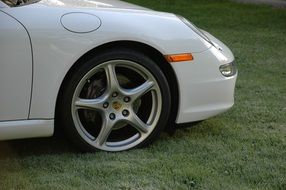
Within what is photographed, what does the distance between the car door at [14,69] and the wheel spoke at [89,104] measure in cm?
34

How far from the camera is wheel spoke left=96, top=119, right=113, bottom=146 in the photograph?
3.90 metres

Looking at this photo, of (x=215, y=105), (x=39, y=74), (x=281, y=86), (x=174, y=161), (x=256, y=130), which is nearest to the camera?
(x=39, y=74)

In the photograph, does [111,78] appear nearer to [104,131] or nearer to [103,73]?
[103,73]

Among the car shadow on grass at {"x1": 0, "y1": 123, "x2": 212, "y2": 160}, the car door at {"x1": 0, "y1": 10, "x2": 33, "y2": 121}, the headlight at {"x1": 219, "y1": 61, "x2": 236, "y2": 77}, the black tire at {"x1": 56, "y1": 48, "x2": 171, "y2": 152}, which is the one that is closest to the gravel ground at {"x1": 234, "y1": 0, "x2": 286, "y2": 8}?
the headlight at {"x1": 219, "y1": 61, "x2": 236, "y2": 77}

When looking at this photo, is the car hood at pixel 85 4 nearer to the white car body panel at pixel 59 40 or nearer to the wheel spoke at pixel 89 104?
the white car body panel at pixel 59 40

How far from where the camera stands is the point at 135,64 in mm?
3859

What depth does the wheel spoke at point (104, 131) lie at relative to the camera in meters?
3.90

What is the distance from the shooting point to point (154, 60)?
13.0 ft

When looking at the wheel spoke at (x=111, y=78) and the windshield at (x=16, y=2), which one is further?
the wheel spoke at (x=111, y=78)

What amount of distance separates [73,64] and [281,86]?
274 cm

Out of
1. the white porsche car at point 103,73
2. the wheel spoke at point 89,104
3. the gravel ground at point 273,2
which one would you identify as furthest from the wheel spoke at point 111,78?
the gravel ground at point 273,2

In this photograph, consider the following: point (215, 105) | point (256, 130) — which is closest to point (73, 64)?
point (215, 105)

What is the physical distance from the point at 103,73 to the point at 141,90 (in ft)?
0.90

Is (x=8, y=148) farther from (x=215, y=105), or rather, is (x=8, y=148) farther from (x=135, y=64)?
(x=215, y=105)
